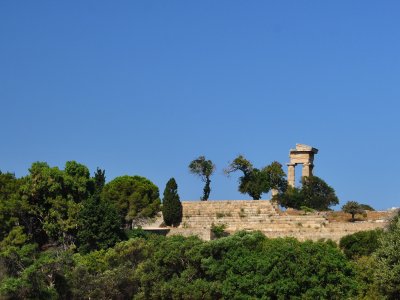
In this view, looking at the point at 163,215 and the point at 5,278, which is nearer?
the point at 5,278

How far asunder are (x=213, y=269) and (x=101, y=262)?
5559 mm

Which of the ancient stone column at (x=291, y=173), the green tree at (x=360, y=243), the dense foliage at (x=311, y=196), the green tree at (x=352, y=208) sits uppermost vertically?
the ancient stone column at (x=291, y=173)

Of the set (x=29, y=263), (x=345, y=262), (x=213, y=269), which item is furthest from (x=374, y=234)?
(x=29, y=263)

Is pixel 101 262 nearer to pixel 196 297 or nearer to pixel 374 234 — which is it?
pixel 196 297

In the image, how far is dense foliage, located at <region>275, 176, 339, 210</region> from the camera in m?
58.9

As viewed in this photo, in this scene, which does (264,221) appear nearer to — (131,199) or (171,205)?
(171,205)

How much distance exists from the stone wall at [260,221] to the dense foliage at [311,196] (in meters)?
2.74

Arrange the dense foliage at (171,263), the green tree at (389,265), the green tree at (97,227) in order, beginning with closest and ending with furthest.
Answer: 1. the green tree at (389,265)
2. the dense foliage at (171,263)
3. the green tree at (97,227)

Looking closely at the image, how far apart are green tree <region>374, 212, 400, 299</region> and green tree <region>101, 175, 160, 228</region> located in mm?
18109

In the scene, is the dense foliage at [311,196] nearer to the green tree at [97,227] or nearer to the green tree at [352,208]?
the green tree at [352,208]

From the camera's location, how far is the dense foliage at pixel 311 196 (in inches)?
2318

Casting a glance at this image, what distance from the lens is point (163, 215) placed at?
5616cm

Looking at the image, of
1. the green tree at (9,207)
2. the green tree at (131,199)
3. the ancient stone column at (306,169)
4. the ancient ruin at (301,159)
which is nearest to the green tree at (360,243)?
the green tree at (131,199)

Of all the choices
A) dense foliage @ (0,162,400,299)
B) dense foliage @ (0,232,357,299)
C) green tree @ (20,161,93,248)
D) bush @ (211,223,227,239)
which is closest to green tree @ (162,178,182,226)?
bush @ (211,223,227,239)
